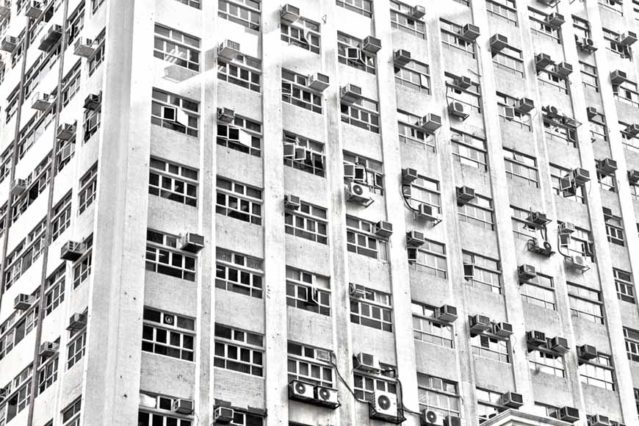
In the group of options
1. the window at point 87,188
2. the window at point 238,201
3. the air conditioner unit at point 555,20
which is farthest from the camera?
the air conditioner unit at point 555,20

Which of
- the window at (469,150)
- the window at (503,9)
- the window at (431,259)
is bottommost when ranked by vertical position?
the window at (431,259)

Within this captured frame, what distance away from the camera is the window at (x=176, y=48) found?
44.7 m

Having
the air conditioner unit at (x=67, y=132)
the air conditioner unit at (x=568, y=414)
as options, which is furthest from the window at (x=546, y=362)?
the air conditioner unit at (x=67, y=132)

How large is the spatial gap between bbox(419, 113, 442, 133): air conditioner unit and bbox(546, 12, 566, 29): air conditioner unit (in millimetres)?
8727

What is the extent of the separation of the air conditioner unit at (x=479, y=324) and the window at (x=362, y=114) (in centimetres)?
707

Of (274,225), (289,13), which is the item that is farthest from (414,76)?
(274,225)

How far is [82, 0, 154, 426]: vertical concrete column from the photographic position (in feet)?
126

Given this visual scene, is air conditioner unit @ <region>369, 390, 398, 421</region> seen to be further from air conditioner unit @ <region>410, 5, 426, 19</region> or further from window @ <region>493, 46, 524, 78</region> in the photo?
window @ <region>493, 46, 524, 78</region>

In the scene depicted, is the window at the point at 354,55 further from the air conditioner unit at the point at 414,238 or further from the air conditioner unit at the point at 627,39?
the air conditioner unit at the point at 627,39

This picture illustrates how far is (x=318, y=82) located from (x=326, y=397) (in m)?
10.8

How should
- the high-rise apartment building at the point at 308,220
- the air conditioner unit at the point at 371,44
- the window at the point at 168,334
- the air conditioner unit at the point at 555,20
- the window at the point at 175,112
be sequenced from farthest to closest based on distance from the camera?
1. the air conditioner unit at the point at 555,20
2. the air conditioner unit at the point at 371,44
3. the window at the point at 175,112
4. the high-rise apartment building at the point at 308,220
5. the window at the point at 168,334

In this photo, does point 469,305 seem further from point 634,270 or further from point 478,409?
point 634,270

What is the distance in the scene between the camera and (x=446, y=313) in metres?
44.9

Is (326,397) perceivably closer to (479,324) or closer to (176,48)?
(479,324)
